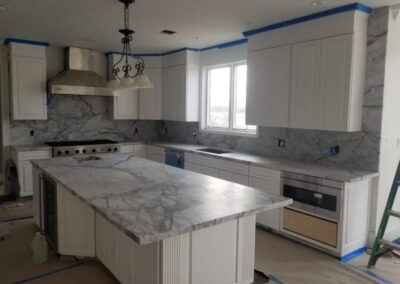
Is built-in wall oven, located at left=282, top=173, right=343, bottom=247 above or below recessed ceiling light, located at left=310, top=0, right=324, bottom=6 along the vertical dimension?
below

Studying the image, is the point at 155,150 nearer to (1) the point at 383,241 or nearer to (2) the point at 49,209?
(2) the point at 49,209

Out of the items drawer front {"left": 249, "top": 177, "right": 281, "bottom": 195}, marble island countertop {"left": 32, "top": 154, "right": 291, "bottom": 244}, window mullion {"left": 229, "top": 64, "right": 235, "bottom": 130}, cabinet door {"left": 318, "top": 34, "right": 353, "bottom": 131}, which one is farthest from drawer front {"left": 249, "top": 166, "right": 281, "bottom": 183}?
window mullion {"left": 229, "top": 64, "right": 235, "bottom": 130}

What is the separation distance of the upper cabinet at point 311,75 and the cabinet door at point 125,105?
2.66 meters

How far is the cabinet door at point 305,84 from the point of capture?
11.8ft

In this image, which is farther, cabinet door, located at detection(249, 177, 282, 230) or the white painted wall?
cabinet door, located at detection(249, 177, 282, 230)

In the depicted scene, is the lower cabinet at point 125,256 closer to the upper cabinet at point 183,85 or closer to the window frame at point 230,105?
the window frame at point 230,105

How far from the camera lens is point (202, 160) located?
4.77 m

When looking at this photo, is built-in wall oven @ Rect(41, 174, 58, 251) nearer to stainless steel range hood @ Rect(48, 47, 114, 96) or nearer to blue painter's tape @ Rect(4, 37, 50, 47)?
stainless steel range hood @ Rect(48, 47, 114, 96)

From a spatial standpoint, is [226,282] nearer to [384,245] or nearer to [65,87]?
[384,245]

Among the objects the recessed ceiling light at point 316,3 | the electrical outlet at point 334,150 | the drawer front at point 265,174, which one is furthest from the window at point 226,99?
the recessed ceiling light at point 316,3

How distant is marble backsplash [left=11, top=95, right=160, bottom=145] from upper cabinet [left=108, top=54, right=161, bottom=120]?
0.98ft

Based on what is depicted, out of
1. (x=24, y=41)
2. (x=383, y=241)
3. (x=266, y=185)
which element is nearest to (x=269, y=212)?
(x=266, y=185)

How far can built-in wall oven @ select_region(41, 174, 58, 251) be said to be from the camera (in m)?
3.11

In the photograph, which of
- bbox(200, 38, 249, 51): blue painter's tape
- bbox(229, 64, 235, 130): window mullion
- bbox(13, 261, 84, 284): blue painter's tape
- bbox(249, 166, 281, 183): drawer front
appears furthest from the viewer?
bbox(229, 64, 235, 130): window mullion
